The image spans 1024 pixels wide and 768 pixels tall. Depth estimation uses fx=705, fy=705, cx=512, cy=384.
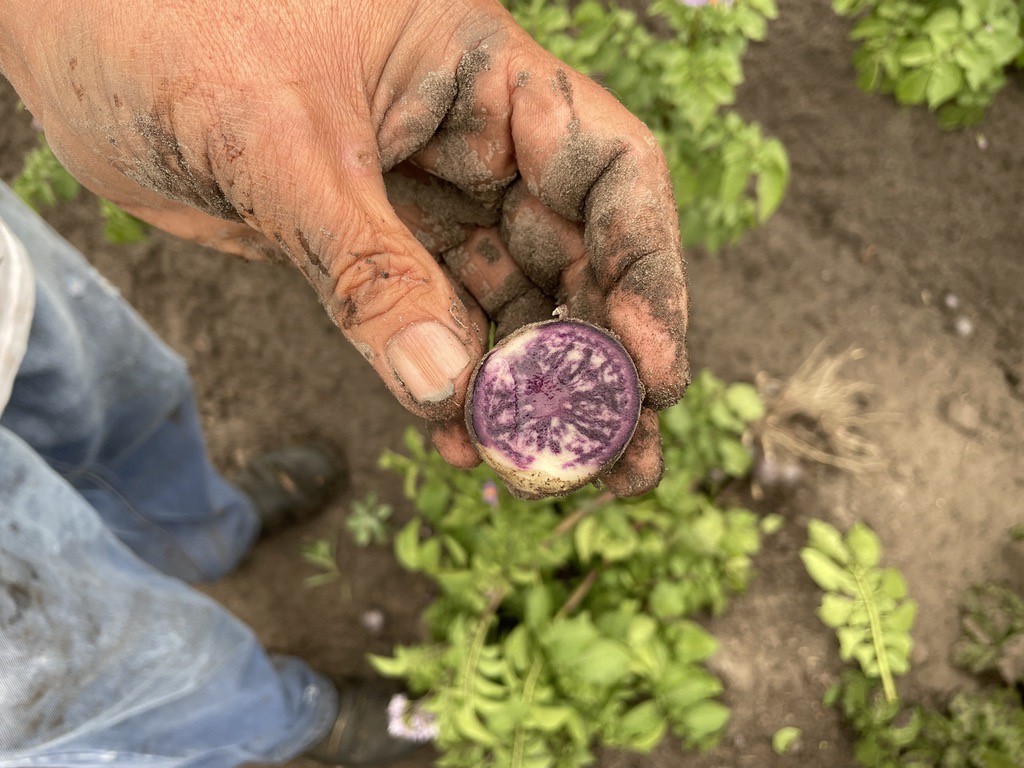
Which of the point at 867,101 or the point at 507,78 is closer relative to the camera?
the point at 507,78

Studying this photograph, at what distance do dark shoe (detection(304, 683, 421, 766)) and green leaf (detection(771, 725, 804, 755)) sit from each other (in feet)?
3.84

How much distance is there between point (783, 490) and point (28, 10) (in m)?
2.37

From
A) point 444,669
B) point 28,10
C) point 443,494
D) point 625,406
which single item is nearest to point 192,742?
point 444,669

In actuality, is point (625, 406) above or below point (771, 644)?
above

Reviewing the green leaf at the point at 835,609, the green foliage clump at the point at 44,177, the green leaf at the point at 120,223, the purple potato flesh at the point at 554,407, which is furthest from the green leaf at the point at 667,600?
the green foliage clump at the point at 44,177

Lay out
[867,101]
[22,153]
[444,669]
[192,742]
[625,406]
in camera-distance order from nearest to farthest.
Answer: [625,406] < [192,742] < [444,669] < [867,101] < [22,153]

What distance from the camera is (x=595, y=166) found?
1344 millimetres

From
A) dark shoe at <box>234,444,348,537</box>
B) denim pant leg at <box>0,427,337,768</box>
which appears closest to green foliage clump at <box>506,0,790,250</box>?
denim pant leg at <box>0,427,337,768</box>

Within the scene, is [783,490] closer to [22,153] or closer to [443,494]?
[443,494]

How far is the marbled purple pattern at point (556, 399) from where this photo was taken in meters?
1.33

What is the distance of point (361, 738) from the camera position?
2371 mm

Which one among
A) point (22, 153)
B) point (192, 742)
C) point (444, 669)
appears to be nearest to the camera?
point (192, 742)

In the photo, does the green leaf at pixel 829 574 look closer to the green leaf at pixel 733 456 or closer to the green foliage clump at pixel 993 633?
the green leaf at pixel 733 456

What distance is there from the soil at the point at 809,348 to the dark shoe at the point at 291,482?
0.08m
